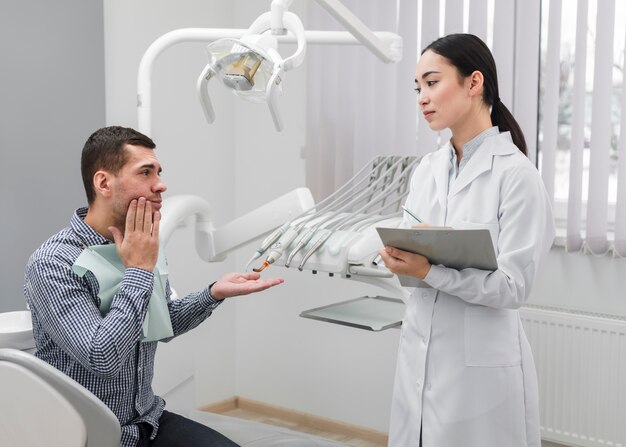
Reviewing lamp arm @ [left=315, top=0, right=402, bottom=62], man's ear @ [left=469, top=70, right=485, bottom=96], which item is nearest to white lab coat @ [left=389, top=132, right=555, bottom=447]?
man's ear @ [left=469, top=70, right=485, bottom=96]

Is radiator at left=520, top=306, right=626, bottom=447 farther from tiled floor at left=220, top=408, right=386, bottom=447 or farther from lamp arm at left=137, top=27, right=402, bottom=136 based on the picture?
lamp arm at left=137, top=27, right=402, bottom=136

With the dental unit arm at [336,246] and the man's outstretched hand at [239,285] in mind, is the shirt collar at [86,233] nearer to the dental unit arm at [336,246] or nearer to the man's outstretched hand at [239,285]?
the man's outstretched hand at [239,285]

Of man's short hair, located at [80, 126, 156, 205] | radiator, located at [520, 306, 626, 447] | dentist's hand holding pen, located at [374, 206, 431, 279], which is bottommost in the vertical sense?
radiator, located at [520, 306, 626, 447]

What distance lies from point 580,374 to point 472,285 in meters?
1.22

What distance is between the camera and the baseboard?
3320 millimetres

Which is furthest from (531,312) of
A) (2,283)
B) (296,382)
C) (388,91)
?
(2,283)

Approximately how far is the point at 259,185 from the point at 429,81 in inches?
71.5

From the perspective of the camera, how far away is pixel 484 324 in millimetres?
1730

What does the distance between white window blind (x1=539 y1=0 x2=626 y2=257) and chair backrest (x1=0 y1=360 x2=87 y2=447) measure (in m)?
1.78

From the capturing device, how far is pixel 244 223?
2.45m

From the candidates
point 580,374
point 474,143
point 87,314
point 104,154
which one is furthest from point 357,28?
point 580,374

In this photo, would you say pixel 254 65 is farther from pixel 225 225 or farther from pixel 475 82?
pixel 225 225

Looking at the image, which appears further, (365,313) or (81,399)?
(365,313)

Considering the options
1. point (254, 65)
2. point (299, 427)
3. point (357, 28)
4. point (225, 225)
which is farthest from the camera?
point (299, 427)
